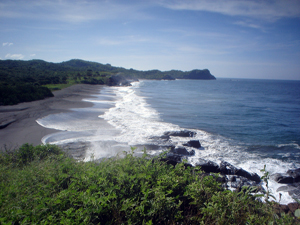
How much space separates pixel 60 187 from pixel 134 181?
4.89 ft

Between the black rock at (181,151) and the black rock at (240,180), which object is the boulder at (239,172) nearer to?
the black rock at (240,180)

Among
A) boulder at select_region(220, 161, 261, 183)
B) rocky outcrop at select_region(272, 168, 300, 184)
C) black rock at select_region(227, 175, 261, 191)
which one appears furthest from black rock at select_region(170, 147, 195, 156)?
rocky outcrop at select_region(272, 168, 300, 184)

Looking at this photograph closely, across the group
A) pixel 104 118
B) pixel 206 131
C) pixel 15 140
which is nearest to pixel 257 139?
pixel 206 131

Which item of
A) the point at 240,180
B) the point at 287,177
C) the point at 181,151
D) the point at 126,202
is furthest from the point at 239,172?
the point at 126,202

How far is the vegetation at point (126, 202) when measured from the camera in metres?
2.71

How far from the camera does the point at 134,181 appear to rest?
10.6 ft

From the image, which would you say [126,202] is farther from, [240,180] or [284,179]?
[284,179]

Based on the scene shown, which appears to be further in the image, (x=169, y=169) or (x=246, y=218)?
(x=169, y=169)

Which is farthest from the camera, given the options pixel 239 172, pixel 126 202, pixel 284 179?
pixel 284 179

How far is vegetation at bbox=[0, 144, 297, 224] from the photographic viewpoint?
271cm

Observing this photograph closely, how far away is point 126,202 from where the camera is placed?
288cm

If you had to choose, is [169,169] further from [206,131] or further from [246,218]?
[206,131]

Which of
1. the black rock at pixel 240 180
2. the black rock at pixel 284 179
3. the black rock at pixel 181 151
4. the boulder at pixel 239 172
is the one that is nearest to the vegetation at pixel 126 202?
the black rock at pixel 240 180

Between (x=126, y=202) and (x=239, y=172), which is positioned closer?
(x=126, y=202)
